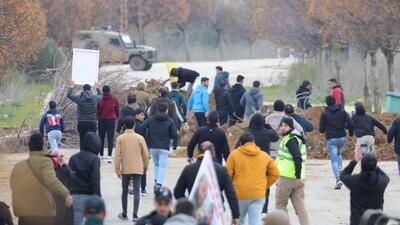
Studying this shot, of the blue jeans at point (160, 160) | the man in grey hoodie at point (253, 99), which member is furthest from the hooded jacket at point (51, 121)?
the man in grey hoodie at point (253, 99)

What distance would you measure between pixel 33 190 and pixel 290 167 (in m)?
3.81

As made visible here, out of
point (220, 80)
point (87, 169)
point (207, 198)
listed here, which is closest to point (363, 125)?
point (87, 169)

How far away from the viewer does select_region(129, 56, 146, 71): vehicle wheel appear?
62906mm

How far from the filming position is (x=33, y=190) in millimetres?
13031

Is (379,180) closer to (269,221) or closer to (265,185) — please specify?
(265,185)

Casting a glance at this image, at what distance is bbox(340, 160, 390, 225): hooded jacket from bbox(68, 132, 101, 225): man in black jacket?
2.93m

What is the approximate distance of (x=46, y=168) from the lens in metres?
13.0

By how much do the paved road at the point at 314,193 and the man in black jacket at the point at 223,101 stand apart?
413cm

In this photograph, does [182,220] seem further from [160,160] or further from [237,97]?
[237,97]

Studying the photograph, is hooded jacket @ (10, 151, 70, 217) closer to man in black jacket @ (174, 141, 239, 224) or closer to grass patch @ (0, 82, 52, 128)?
man in black jacket @ (174, 141, 239, 224)

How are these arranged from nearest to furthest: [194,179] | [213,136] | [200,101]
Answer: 1. [194,179]
2. [213,136]
3. [200,101]

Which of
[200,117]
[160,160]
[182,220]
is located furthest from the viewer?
[200,117]

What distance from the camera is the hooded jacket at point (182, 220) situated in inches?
390

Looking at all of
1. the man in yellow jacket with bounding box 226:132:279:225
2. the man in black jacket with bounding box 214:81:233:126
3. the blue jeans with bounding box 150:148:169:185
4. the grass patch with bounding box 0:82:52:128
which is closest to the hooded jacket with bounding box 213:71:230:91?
the man in black jacket with bounding box 214:81:233:126
